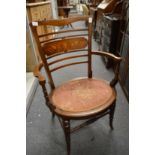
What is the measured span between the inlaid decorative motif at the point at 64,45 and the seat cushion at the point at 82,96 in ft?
0.99

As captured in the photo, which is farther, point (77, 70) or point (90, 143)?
point (77, 70)

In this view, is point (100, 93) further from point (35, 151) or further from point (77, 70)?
point (77, 70)

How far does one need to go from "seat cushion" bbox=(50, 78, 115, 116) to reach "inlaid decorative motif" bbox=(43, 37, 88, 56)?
11.9 inches

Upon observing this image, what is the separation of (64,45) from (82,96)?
17.8 inches

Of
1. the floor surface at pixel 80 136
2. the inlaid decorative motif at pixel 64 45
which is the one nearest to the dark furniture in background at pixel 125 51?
the floor surface at pixel 80 136

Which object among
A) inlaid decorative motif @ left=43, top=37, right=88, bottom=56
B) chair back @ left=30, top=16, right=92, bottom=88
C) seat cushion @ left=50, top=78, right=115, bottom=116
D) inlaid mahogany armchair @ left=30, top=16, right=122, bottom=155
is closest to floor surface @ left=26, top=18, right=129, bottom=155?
inlaid mahogany armchair @ left=30, top=16, right=122, bottom=155

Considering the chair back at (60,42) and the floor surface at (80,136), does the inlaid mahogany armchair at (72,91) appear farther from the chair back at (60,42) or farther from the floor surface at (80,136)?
the floor surface at (80,136)

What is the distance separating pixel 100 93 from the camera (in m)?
1.06

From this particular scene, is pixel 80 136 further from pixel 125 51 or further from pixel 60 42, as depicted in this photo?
pixel 125 51

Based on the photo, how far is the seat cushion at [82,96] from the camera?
952 mm

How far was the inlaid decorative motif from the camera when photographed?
1095 mm
